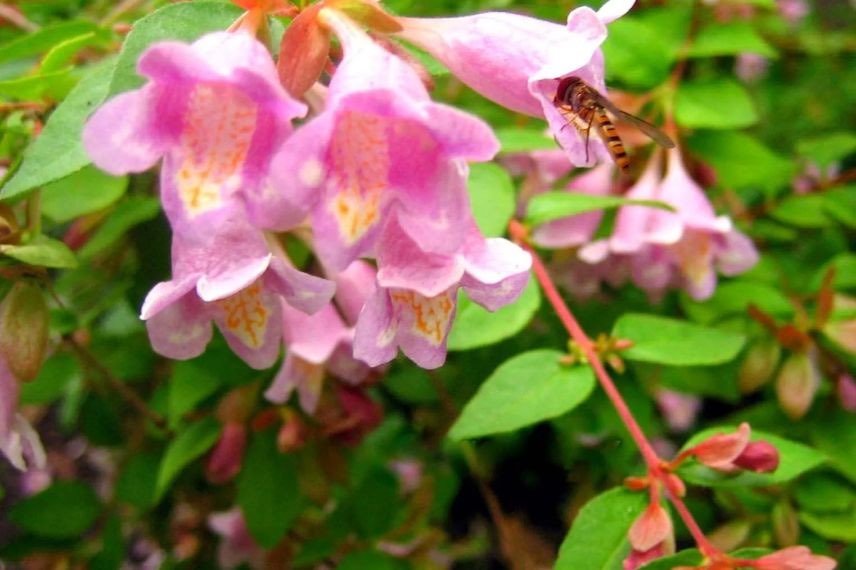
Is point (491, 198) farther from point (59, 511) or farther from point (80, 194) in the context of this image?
point (59, 511)

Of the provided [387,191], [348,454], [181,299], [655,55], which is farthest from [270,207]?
[655,55]

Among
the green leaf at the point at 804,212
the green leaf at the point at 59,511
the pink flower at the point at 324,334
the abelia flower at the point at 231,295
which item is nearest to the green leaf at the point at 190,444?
the pink flower at the point at 324,334

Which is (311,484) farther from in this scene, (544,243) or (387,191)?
(387,191)

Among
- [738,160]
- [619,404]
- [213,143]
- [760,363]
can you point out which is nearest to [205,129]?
[213,143]

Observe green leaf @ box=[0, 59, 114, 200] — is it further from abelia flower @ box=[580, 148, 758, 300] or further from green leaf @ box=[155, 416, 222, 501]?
abelia flower @ box=[580, 148, 758, 300]

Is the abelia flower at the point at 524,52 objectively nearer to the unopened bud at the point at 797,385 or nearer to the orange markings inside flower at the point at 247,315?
the orange markings inside flower at the point at 247,315
